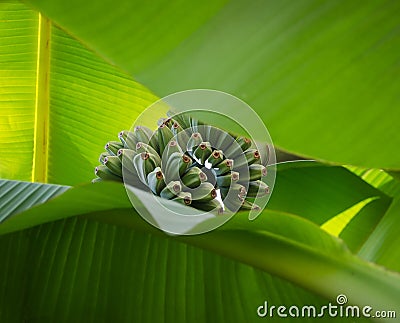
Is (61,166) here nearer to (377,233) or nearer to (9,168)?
(9,168)

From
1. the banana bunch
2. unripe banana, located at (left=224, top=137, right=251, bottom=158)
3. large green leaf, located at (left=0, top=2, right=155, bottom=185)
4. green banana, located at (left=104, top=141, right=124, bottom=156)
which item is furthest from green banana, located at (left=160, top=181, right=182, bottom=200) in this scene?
large green leaf, located at (left=0, top=2, right=155, bottom=185)

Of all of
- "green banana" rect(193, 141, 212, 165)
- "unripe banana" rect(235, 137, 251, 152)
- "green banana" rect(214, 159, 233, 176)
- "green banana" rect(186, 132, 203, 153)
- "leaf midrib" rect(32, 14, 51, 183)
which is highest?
"leaf midrib" rect(32, 14, 51, 183)

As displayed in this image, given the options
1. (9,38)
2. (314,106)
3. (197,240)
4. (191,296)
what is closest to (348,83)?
(314,106)

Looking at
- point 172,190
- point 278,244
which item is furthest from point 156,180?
point 278,244

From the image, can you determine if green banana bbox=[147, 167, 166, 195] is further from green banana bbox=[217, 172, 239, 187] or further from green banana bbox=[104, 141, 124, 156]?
green banana bbox=[104, 141, 124, 156]

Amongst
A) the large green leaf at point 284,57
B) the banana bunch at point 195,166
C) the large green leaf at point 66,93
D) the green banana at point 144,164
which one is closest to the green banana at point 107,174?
the banana bunch at point 195,166
